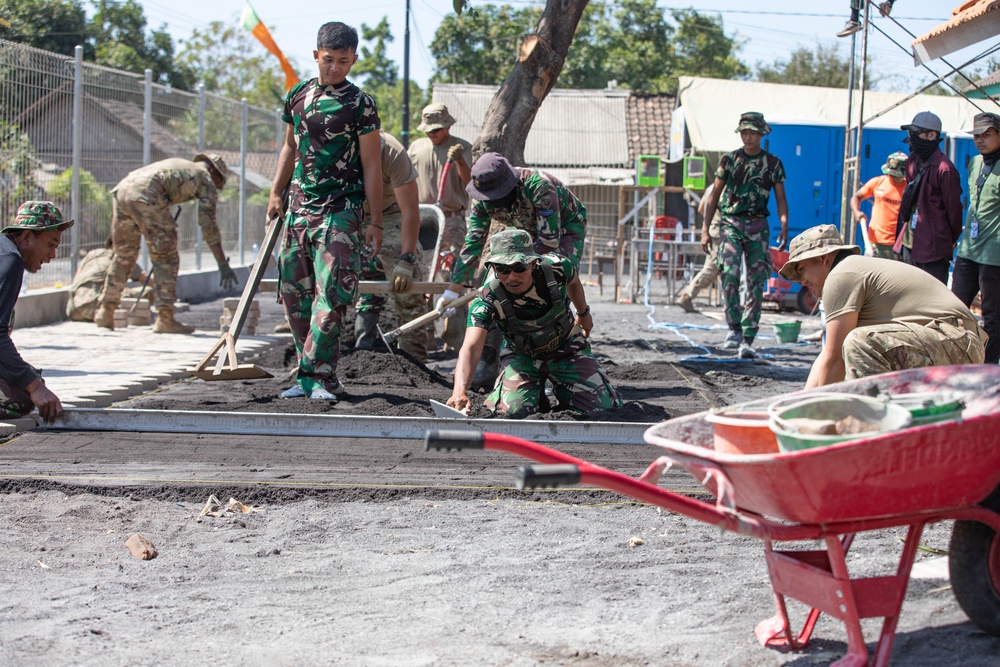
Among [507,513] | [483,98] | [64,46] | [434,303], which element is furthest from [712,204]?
[64,46]

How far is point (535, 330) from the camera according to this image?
584cm

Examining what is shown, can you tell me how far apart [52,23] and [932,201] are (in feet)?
104

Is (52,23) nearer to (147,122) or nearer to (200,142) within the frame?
(200,142)

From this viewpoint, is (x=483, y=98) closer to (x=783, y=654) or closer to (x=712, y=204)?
(x=712, y=204)

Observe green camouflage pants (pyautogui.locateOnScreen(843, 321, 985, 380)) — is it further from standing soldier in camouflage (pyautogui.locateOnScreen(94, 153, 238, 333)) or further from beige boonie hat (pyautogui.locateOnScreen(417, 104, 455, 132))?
standing soldier in camouflage (pyautogui.locateOnScreen(94, 153, 238, 333))

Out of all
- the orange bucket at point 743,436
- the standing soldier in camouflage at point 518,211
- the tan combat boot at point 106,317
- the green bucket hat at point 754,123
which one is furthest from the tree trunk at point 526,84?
the orange bucket at point 743,436

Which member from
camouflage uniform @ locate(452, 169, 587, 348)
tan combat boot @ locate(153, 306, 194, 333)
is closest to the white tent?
tan combat boot @ locate(153, 306, 194, 333)

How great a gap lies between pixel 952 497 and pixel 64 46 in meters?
36.1

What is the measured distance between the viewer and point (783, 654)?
9.79 feet

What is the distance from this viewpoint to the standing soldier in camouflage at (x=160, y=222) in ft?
32.9

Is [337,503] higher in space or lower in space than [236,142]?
lower

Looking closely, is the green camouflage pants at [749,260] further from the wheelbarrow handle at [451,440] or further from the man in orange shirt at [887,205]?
the wheelbarrow handle at [451,440]

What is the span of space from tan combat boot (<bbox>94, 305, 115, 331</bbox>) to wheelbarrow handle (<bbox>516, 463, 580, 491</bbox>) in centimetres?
900

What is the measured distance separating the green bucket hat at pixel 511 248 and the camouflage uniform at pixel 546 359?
0.35m
